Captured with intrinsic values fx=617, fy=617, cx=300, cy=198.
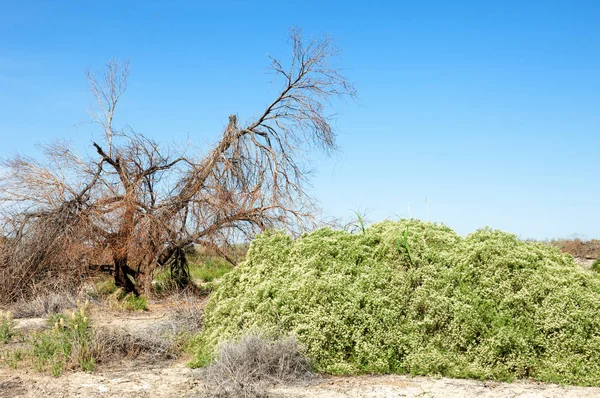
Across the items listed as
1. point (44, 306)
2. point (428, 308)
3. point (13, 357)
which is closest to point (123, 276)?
point (44, 306)

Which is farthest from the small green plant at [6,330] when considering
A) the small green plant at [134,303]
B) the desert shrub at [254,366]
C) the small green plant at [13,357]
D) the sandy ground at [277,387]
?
the desert shrub at [254,366]

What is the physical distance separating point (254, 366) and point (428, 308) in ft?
6.82

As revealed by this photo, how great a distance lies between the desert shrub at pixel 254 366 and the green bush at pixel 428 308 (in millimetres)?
270

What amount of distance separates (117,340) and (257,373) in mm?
2537

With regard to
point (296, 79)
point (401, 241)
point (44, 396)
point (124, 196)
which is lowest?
point (44, 396)

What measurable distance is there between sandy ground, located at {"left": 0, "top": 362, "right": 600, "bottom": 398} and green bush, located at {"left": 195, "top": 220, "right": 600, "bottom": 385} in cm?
27

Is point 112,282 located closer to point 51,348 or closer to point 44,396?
point 51,348

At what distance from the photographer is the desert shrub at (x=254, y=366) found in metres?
6.12

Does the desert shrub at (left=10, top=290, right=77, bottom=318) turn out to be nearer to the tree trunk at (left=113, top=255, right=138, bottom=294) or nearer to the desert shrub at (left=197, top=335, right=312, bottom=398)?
the tree trunk at (left=113, top=255, right=138, bottom=294)

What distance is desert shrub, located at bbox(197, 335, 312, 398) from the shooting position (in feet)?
20.1

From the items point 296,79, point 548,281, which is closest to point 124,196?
point 296,79

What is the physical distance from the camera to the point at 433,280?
23.8 ft

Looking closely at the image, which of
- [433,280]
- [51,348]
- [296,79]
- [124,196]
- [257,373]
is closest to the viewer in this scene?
[257,373]

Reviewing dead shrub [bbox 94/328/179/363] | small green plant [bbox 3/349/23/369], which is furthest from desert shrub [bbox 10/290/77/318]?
dead shrub [bbox 94/328/179/363]
